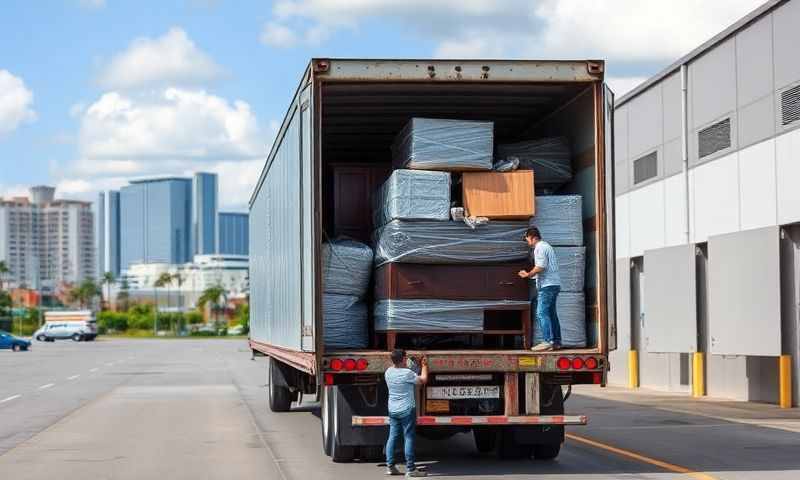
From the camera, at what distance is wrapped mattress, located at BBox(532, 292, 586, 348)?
1259 cm

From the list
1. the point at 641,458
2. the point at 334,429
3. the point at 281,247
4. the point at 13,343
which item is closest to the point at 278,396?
the point at 281,247

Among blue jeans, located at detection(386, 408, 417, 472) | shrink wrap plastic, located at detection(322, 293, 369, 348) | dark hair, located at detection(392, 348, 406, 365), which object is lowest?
blue jeans, located at detection(386, 408, 417, 472)

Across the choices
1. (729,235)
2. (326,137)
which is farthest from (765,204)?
(326,137)

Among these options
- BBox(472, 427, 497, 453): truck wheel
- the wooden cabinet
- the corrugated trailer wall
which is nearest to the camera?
the corrugated trailer wall

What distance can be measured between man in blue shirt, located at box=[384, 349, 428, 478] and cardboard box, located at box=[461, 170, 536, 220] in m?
1.76

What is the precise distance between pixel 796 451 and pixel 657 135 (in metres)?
14.4

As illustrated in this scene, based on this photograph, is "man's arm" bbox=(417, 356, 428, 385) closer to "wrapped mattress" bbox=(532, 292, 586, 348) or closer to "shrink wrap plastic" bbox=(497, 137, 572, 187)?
"wrapped mattress" bbox=(532, 292, 586, 348)

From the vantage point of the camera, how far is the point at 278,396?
69.3ft

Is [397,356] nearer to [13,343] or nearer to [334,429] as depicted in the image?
[334,429]

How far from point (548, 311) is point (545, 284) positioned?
0.28 m

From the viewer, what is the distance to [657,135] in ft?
91.5

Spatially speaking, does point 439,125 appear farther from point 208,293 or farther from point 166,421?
point 208,293

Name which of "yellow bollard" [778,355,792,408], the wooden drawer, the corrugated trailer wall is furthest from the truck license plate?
"yellow bollard" [778,355,792,408]

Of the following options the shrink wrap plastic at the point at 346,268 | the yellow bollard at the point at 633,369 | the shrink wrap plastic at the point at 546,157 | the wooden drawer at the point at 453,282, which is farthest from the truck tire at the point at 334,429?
the yellow bollard at the point at 633,369
